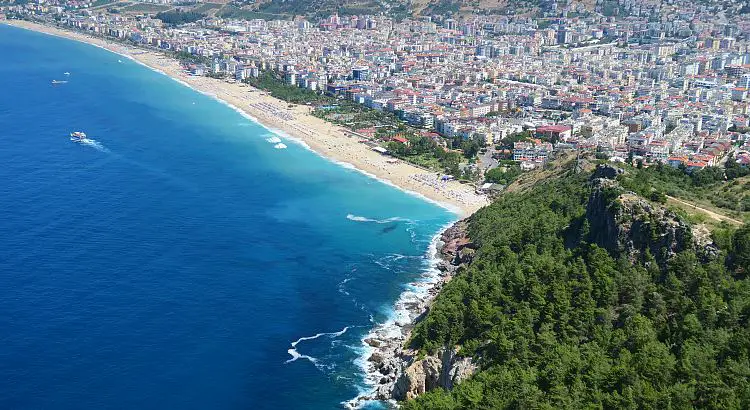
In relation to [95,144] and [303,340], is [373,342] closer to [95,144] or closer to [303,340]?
[303,340]

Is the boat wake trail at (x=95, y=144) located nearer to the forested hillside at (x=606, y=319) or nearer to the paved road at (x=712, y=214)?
the forested hillside at (x=606, y=319)

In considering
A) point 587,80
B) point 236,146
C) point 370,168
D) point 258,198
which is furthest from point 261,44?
point 258,198

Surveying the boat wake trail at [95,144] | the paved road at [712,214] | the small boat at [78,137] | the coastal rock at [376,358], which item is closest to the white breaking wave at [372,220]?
the coastal rock at [376,358]

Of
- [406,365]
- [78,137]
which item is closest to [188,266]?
[406,365]

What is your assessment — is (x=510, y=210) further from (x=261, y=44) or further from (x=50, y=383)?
(x=261, y=44)

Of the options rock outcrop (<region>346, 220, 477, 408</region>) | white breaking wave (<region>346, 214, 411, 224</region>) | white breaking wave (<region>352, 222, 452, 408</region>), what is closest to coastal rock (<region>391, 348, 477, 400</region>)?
rock outcrop (<region>346, 220, 477, 408</region>)

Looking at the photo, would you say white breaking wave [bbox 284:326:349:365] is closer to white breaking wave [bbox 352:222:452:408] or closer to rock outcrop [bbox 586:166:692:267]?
white breaking wave [bbox 352:222:452:408]
